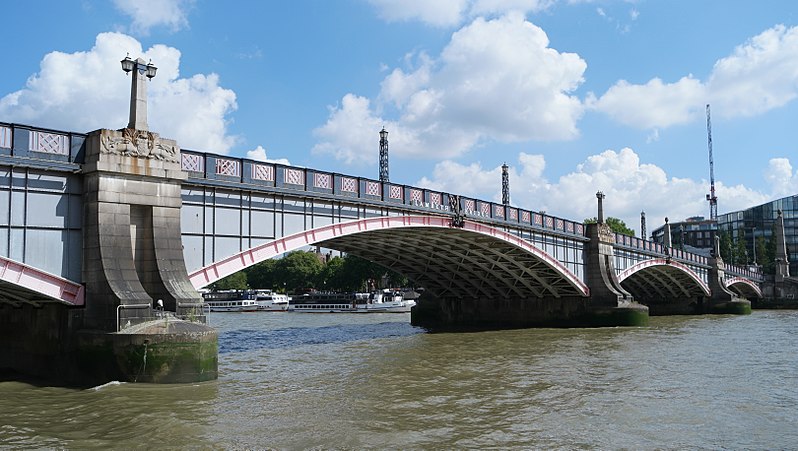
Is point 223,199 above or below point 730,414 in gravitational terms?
above

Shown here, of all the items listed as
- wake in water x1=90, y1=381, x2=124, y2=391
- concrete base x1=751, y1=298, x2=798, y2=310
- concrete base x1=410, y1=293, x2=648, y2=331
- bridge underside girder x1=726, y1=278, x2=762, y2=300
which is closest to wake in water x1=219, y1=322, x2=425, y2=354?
concrete base x1=410, y1=293, x2=648, y2=331

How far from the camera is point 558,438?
12.2 meters

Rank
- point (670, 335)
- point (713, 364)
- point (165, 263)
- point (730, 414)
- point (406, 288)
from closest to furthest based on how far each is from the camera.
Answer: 1. point (730, 414)
2. point (165, 263)
3. point (713, 364)
4. point (670, 335)
5. point (406, 288)

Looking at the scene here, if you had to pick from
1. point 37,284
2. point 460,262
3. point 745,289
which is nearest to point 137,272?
point 37,284

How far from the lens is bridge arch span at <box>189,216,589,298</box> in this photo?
23.4 meters

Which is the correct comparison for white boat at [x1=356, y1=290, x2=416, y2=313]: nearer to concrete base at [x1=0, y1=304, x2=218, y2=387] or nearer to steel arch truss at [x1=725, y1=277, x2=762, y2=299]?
steel arch truss at [x1=725, y1=277, x2=762, y2=299]

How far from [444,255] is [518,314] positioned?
9.44m

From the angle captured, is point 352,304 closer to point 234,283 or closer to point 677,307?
point 677,307

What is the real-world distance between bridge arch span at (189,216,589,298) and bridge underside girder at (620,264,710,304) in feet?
57.7

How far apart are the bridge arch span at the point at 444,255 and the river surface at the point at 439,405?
4356 mm

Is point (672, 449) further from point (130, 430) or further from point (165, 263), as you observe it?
point (165, 263)

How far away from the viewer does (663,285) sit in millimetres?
62312

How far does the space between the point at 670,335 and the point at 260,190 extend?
23461 mm

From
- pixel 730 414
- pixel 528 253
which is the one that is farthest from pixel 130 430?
pixel 528 253
